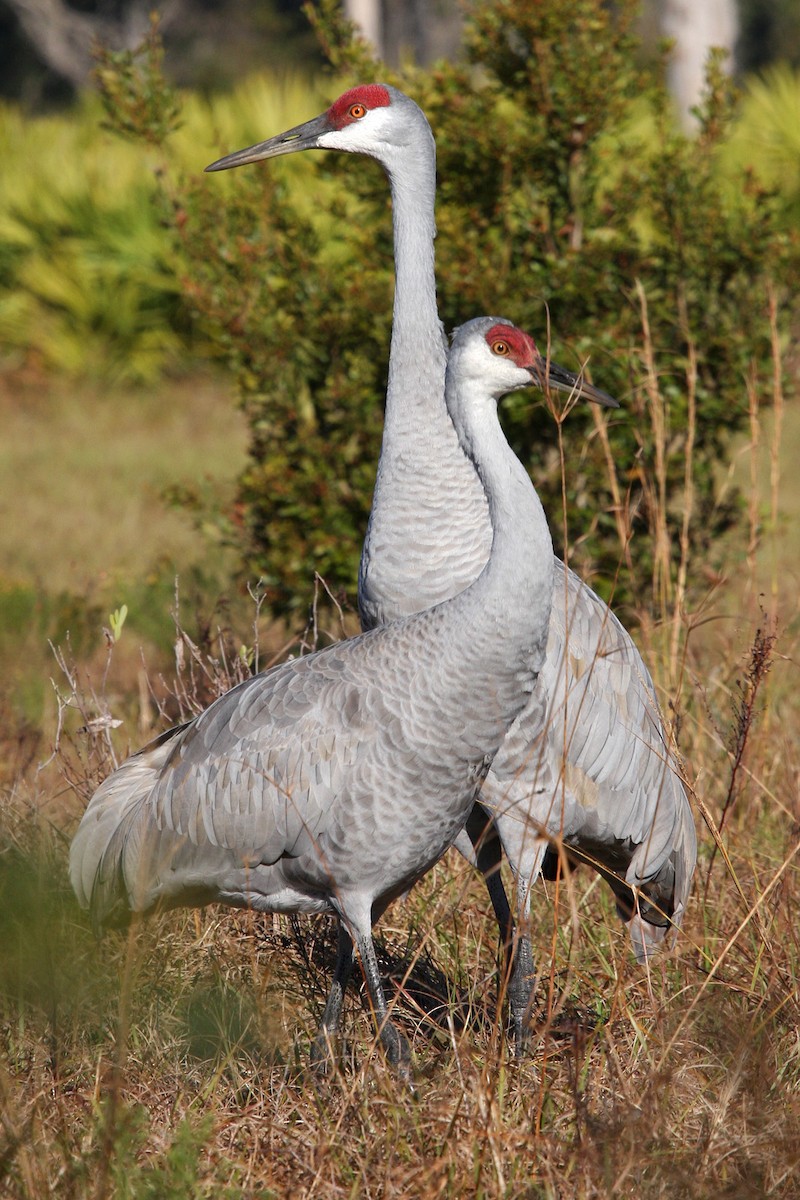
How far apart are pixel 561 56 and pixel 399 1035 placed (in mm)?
3150

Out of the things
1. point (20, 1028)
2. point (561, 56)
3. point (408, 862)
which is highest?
point (561, 56)

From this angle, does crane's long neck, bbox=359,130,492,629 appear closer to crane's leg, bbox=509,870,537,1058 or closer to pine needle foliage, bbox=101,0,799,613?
crane's leg, bbox=509,870,537,1058

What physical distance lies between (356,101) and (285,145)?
0.21 metres

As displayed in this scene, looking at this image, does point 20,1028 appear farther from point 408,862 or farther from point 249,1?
point 249,1

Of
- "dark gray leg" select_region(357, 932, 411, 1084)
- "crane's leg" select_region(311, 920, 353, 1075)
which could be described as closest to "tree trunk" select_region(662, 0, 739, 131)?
"crane's leg" select_region(311, 920, 353, 1075)

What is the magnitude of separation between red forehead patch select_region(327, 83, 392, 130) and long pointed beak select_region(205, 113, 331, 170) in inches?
1.3

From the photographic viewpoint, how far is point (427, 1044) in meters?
3.12

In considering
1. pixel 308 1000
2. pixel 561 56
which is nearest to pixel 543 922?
pixel 308 1000

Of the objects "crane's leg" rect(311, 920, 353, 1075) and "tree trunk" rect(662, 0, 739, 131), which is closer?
"crane's leg" rect(311, 920, 353, 1075)

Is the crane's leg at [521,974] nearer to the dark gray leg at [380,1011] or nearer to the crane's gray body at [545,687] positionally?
Result: the crane's gray body at [545,687]

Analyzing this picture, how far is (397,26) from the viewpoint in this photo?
28.2 m

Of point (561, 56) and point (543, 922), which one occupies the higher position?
point (561, 56)

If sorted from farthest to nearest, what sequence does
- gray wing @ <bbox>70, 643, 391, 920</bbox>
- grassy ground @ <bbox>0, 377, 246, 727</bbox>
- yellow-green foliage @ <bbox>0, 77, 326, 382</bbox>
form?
yellow-green foliage @ <bbox>0, 77, 326, 382</bbox> < grassy ground @ <bbox>0, 377, 246, 727</bbox> < gray wing @ <bbox>70, 643, 391, 920</bbox>

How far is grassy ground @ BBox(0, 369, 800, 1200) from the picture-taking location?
94.3 inches
